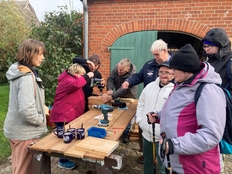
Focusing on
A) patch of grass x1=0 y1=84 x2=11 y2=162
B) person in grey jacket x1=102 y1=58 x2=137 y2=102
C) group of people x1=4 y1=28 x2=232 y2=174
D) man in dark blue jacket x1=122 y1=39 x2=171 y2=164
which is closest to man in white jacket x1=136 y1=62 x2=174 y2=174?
group of people x1=4 y1=28 x2=232 y2=174

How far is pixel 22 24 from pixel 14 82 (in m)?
10.3

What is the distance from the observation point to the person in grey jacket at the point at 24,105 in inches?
81.9

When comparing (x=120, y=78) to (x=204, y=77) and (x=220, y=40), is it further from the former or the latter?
→ (x=204, y=77)

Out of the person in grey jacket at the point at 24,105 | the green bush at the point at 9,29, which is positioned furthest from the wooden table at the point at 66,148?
the green bush at the point at 9,29

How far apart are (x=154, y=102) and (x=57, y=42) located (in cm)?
444

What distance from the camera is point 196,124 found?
150 cm

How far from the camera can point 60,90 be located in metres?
3.00

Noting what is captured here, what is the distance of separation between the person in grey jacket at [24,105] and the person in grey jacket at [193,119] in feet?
4.68

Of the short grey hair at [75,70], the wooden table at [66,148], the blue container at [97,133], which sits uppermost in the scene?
the short grey hair at [75,70]

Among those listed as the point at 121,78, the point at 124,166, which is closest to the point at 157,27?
the point at 121,78

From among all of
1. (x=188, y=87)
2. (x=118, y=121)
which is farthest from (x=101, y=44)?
(x=188, y=87)

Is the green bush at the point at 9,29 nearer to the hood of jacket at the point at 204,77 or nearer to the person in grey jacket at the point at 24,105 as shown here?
the person in grey jacket at the point at 24,105

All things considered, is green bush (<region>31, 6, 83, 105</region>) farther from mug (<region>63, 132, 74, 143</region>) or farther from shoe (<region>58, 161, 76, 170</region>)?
mug (<region>63, 132, 74, 143</region>)

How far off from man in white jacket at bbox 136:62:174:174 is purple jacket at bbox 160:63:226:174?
66cm
